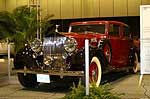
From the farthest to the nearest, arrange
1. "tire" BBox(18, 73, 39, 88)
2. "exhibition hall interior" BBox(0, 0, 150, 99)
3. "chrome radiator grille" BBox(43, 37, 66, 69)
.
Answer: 1. "tire" BBox(18, 73, 39, 88)
2. "chrome radiator grille" BBox(43, 37, 66, 69)
3. "exhibition hall interior" BBox(0, 0, 150, 99)

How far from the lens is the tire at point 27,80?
967 centimetres

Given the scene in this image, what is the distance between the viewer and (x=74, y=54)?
878 centimetres

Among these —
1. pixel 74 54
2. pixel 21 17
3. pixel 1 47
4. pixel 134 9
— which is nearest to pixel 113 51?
pixel 74 54

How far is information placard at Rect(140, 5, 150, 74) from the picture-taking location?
9.44 m

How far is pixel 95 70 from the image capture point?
9.19 m

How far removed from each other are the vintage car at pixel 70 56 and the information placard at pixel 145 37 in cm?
99

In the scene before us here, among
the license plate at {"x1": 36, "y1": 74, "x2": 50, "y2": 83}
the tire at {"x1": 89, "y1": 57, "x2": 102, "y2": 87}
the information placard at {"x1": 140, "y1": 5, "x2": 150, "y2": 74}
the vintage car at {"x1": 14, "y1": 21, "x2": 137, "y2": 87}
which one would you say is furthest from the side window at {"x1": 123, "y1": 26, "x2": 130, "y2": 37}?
the license plate at {"x1": 36, "y1": 74, "x2": 50, "y2": 83}

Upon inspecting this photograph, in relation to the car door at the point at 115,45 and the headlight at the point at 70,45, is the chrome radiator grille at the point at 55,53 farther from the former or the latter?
the car door at the point at 115,45

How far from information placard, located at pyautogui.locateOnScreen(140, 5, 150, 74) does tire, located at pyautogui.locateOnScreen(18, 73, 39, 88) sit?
2.85 m

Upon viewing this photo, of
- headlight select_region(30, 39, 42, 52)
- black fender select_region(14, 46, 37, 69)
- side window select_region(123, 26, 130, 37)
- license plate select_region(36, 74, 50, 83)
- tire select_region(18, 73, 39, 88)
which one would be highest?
side window select_region(123, 26, 130, 37)

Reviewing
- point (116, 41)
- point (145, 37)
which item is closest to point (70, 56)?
point (145, 37)

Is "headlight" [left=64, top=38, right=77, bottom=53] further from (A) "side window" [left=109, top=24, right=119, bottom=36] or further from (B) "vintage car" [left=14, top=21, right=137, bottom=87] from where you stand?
(A) "side window" [left=109, top=24, right=119, bottom=36]

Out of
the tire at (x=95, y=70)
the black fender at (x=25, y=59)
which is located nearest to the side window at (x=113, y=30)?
the tire at (x=95, y=70)

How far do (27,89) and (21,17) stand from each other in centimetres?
631
